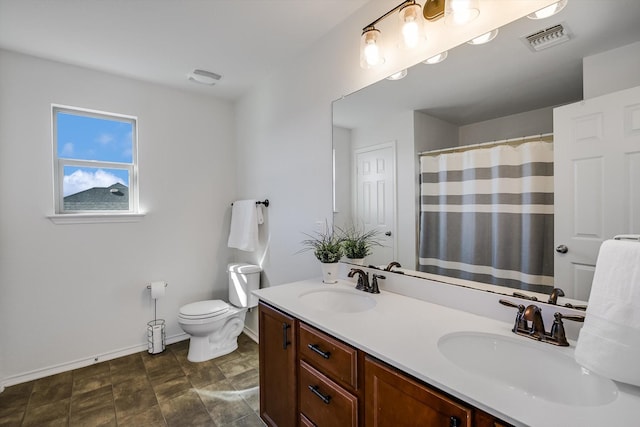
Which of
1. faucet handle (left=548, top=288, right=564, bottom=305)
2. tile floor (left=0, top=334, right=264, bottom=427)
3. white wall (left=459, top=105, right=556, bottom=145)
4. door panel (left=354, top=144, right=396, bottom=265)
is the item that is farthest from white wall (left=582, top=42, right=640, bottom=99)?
tile floor (left=0, top=334, right=264, bottom=427)

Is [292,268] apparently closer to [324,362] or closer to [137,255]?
[324,362]

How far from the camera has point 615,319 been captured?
0.75m

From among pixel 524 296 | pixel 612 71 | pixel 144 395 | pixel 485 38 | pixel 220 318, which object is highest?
pixel 485 38

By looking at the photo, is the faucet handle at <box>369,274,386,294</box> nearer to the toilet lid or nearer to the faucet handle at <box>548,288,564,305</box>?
the faucet handle at <box>548,288,564,305</box>

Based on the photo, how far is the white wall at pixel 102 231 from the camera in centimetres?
222

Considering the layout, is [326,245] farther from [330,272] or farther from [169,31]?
[169,31]

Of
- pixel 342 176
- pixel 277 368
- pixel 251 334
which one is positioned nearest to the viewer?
pixel 277 368

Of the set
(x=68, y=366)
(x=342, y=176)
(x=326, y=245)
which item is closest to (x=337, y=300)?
(x=326, y=245)

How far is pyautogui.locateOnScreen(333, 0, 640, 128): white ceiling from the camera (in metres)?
0.97

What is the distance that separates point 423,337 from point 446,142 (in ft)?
2.90

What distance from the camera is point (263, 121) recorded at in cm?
274

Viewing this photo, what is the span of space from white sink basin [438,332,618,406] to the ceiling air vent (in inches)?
42.1

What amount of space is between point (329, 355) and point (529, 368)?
69 centimetres

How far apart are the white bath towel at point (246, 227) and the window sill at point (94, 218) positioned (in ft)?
2.79
